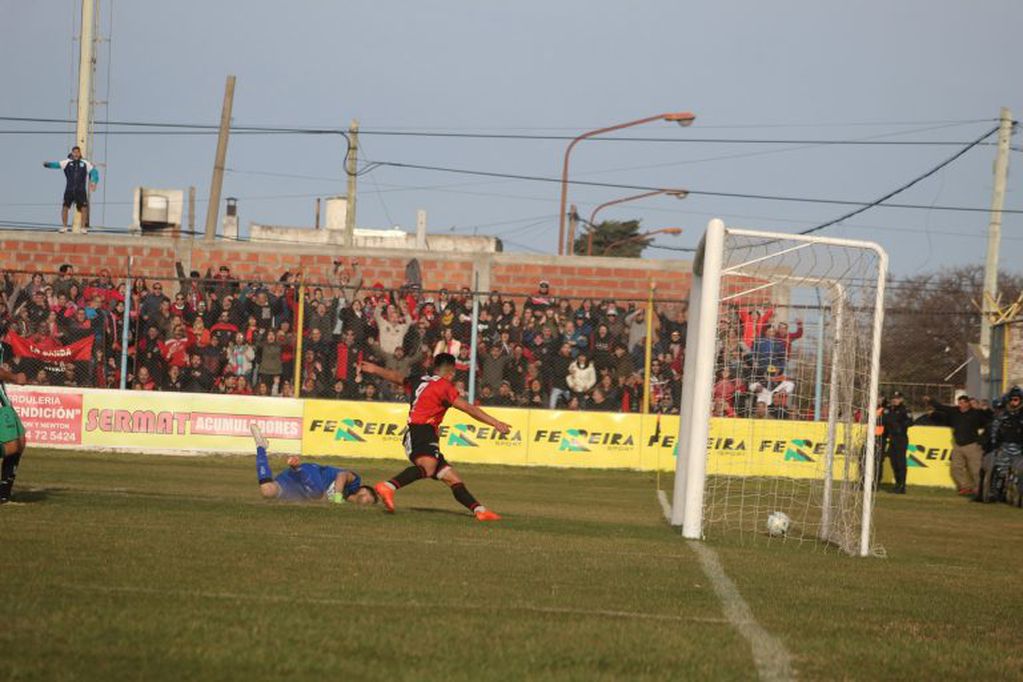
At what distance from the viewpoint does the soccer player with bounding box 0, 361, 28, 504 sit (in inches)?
534

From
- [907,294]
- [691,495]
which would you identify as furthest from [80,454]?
[907,294]

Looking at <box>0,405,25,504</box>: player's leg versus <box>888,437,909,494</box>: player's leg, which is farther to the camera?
<box>888,437,909,494</box>: player's leg

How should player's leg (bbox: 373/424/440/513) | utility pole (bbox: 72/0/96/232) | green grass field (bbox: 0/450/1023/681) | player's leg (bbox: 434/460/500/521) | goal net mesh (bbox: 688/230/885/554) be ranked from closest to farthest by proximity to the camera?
1. green grass field (bbox: 0/450/1023/681)
2. player's leg (bbox: 373/424/440/513)
3. player's leg (bbox: 434/460/500/521)
4. goal net mesh (bbox: 688/230/885/554)
5. utility pole (bbox: 72/0/96/232)

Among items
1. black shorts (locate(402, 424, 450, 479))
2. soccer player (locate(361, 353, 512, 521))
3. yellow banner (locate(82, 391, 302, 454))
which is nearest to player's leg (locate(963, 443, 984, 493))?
yellow banner (locate(82, 391, 302, 454))

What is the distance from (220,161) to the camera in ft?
126

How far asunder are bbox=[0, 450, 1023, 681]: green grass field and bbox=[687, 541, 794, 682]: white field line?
0.07 m

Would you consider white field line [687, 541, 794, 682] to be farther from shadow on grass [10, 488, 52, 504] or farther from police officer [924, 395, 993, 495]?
police officer [924, 395, 993, 495]

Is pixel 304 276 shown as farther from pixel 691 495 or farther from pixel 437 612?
pixel 437 612

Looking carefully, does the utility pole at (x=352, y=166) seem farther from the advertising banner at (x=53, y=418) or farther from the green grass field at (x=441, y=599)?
the green grass field at (x=441, y=599)

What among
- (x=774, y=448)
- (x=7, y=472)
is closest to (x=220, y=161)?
(x=774, y=448)

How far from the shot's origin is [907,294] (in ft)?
214

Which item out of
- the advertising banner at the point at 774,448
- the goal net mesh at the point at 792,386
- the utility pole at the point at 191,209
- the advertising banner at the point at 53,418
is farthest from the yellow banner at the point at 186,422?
the utility pole at the point at 191,209

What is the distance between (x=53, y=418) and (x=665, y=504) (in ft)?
41.9

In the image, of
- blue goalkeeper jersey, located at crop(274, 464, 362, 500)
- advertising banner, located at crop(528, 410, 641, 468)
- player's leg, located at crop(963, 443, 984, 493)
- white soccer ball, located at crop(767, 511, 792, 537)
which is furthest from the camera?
advertising banner, located at crop(528, 410, 641, 468)
